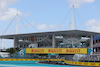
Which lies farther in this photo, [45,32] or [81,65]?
[45,32]

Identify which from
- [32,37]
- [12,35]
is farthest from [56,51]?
[12,35]

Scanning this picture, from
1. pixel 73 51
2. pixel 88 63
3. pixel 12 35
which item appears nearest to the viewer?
pixel 88 63

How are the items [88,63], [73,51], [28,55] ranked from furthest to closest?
[28,55] → [73,51] → [88,63]

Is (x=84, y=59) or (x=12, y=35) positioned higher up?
(x=12, y=35)

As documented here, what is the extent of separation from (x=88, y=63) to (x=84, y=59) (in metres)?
2.05

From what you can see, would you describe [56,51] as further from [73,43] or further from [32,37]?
[32,37]

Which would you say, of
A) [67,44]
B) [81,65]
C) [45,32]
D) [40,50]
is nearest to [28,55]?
[40,50]

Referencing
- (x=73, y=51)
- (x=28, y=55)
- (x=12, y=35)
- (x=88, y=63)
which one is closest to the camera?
(x=88, y=63)

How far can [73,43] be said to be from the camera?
7306 centimetres

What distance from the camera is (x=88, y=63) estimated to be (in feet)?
139

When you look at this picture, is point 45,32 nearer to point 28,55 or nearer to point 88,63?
point 28,55

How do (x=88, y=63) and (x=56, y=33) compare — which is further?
(x=56, y=33)

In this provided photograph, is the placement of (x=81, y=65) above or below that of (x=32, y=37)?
below

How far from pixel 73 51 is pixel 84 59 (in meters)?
21.0
